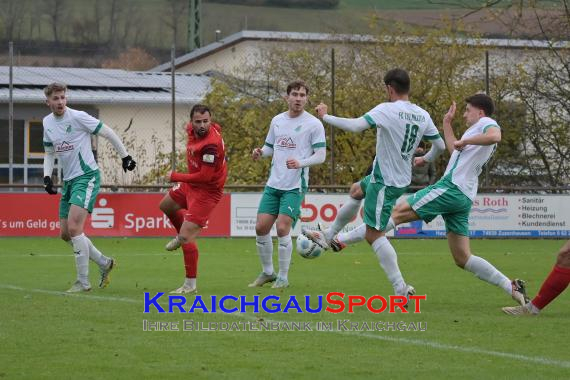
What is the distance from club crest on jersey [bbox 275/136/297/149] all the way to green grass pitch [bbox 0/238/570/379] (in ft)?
5.05

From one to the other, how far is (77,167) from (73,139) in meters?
0.30

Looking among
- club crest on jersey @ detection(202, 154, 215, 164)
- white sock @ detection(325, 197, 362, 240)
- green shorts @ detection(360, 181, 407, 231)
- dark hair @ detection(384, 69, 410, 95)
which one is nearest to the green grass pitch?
green shorts @ detection(360, 181, 407, 231)

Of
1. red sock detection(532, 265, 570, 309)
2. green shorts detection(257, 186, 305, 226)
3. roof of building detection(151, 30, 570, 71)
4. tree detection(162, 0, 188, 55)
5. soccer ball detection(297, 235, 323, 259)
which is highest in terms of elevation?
tree detection(162, 0, 188, 55)

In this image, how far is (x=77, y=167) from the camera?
12547mm

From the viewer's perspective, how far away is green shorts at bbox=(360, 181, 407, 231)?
10.5m

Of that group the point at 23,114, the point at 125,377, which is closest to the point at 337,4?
Result: the point at 23,114

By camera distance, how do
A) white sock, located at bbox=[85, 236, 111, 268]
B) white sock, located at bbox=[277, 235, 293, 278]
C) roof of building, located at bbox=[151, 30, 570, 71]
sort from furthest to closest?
1. roof of building, located at bbox=[151, 30, 570, 71]
2. white sock, located at bbox=[277, 235, 293, 278]
3. white sock, located at bbox=[85, 236, 111, 268]

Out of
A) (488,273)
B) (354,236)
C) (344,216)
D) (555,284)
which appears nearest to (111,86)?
(344,216)

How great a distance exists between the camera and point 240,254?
63.4 feet

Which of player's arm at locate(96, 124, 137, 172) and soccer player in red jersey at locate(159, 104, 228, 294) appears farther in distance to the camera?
player's arm at locate(96, 124, 137, 172)

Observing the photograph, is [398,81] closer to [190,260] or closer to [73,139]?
[190,260]

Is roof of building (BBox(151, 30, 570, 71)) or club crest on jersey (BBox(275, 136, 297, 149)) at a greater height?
roof of building (BBox(151, 30, 570, 71))

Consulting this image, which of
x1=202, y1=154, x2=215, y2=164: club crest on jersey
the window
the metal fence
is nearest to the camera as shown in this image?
x1=202, y1=154, x2=215, y2=164: club crest on jersey

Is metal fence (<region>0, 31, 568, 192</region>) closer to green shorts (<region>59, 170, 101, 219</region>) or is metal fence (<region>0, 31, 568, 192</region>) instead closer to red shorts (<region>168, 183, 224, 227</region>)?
green shorts (<region>59, 170, 101, 219</region>)
